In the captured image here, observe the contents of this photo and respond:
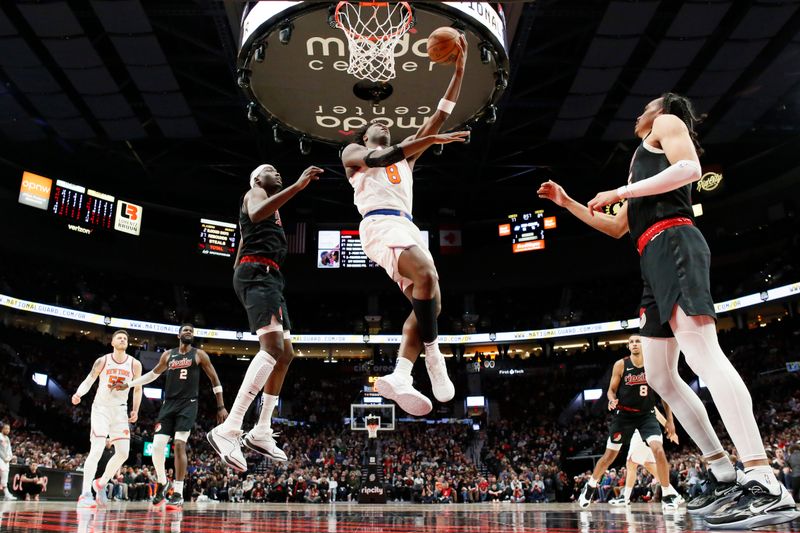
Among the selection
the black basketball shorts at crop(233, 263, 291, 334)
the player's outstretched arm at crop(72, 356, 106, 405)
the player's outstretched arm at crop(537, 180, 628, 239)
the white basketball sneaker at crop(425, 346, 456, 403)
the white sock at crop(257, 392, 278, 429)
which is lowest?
the white sock at crop(257, 392, 278, 429)

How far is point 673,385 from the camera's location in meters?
3.62

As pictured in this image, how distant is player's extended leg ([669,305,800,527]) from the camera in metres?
2.82

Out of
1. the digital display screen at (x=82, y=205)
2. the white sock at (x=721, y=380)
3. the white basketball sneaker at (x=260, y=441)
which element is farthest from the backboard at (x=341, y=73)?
the digital display screen at (x=82, y=205)

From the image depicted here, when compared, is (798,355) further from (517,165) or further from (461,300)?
(461,300)

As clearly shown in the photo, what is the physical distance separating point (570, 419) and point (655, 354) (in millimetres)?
27234

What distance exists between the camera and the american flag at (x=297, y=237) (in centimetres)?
2953

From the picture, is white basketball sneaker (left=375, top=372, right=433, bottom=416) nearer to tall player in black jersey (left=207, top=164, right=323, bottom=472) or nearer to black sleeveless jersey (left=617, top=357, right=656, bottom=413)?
tall player in black jersey (left=207, top=164, right=323, bottom=472)

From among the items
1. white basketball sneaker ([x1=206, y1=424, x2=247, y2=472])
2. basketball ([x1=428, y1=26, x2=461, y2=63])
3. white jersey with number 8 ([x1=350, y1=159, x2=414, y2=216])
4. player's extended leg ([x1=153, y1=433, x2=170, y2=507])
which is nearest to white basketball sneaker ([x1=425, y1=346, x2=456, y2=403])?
white jersey with number 8 ([x1=350, y1=159, x2=414, y2=216])

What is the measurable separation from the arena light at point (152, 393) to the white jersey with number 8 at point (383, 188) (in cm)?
2638

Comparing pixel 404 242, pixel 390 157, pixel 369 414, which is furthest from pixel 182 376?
pixel 369 414

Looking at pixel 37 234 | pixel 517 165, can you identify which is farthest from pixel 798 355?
pixel 37 234

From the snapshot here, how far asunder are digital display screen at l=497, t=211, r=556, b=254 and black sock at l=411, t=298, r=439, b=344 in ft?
74.9

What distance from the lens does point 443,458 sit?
84.9 ft

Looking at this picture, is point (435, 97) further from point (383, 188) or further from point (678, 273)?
point (678, 273)
